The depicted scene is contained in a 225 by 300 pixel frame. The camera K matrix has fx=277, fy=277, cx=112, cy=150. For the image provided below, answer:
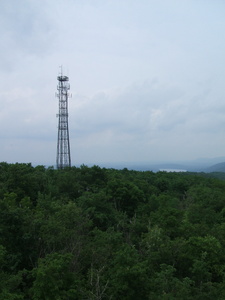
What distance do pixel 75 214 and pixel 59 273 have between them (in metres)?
4.32

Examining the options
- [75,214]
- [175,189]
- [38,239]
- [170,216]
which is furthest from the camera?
[175,189]

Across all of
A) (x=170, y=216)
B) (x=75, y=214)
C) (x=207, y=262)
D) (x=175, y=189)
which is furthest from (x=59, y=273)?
(x=175, y=189)

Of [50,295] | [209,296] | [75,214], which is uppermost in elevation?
[75,214]

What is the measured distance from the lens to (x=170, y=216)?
56.7 feet

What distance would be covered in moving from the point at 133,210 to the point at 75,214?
1090 cm

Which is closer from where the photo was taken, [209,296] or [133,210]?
[209,296]

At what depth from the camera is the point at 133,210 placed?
79.6 ft

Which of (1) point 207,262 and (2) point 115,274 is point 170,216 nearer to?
(1) point 207,262

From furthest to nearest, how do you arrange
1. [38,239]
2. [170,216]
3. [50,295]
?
[170,216] < [38,239] < [50,295]

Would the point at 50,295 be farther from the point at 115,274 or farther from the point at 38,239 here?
the point at 38,239

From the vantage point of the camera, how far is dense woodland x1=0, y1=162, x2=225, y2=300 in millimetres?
9992

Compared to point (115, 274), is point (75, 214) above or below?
above

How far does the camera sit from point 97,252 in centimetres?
1259

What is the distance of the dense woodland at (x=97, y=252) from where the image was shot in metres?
9.99
